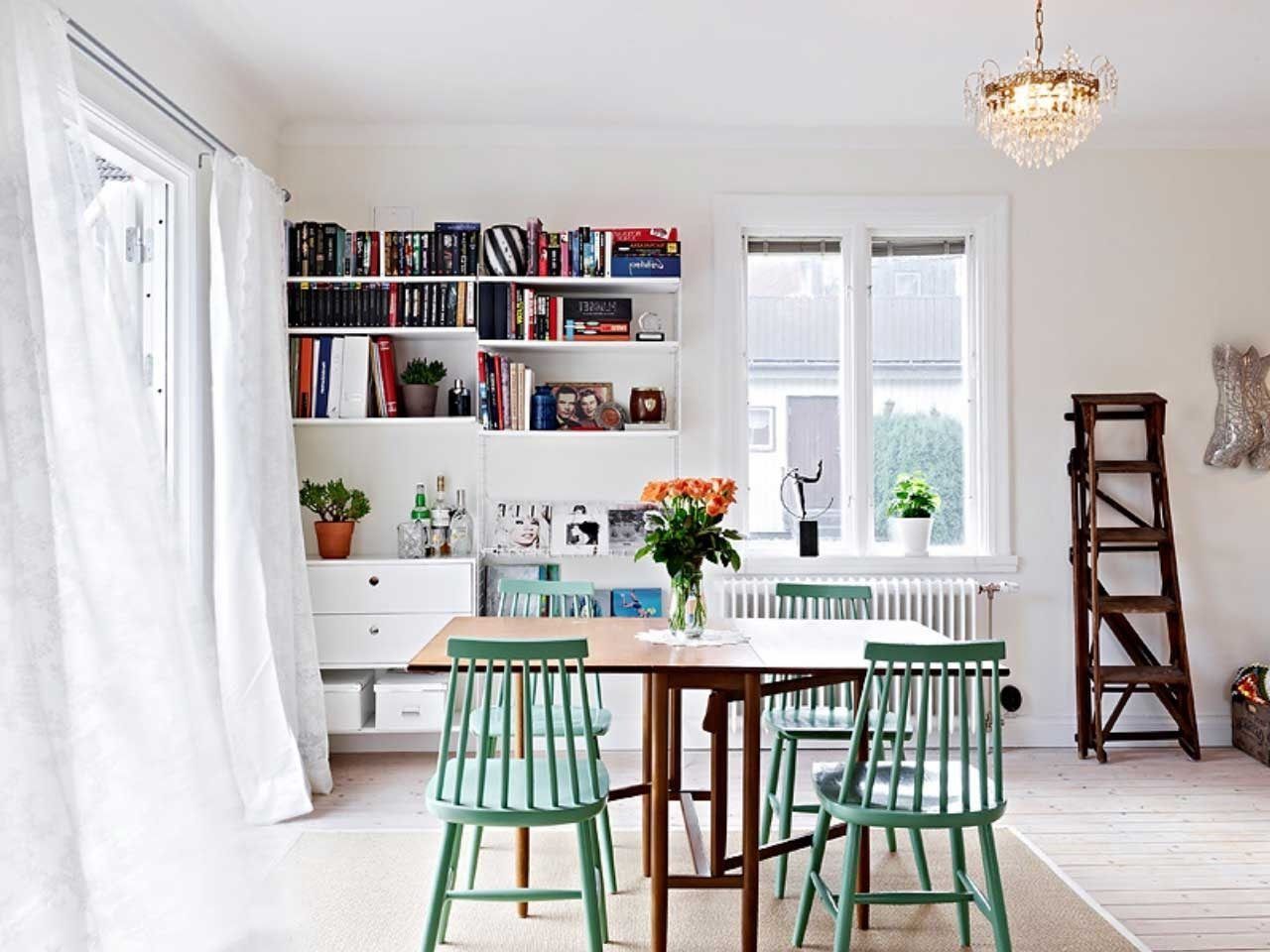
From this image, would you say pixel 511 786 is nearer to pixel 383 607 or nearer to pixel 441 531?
pixel 383 607

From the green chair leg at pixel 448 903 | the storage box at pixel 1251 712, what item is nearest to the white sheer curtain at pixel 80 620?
the green chair leg at pixel 448 903

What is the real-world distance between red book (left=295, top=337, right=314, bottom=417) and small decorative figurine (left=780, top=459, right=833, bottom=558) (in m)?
2.05

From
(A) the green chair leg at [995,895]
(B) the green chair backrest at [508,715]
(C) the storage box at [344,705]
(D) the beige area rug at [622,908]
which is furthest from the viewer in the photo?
(C) the storage box at [344,705]

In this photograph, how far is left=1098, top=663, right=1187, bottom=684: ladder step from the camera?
4680 millimetres

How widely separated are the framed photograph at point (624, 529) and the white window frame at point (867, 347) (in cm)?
45

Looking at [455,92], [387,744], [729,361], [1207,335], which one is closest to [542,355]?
[729,361]

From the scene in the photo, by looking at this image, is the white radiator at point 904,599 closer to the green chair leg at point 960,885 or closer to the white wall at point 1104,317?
the white wall at point 1104,317

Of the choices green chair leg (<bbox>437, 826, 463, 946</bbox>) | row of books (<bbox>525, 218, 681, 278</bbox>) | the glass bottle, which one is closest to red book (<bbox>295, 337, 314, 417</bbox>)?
the glass bottle

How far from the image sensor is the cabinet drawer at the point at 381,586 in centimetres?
457

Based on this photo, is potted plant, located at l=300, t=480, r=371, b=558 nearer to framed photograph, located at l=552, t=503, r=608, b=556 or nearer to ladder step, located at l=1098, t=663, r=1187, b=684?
framed photograph, located at l=552, t=503, r=608, b=556

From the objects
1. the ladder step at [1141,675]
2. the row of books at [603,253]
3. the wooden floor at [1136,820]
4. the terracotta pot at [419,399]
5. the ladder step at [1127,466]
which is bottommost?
the wooden floor at [1136,820]

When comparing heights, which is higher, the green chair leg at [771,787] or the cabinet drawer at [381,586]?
the cabinet drawer at [381,586]

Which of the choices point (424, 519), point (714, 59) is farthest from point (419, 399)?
point (714, 59)

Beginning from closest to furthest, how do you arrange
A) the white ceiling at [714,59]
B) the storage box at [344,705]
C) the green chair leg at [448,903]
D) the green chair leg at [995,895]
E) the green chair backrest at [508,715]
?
the green chair backrest at [508,715]
the green chair leg at [995,895]
the green chair leg at [448,903]
the white ceiling at [714,59]
the storage box at [344,705]
